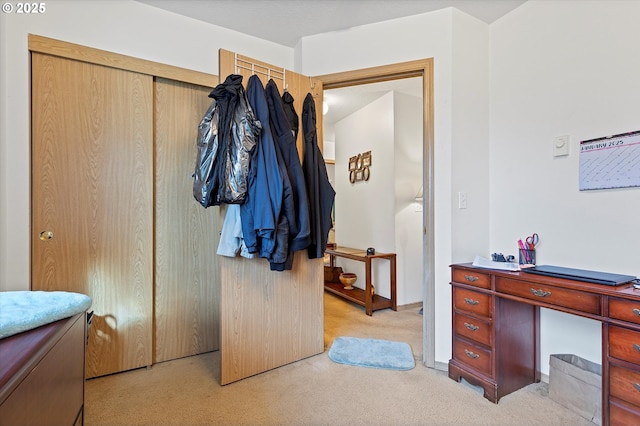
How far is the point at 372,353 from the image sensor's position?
7.52 feet

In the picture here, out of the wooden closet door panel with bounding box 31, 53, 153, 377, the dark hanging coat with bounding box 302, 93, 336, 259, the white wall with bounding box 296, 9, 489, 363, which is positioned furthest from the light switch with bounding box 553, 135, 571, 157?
the wooden closet door panel with bounding box 31, 53, 153, 377

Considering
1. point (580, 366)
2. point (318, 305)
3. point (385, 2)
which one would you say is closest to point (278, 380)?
point (318, 305)

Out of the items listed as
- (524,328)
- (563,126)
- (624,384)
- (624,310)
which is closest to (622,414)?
(624,384)

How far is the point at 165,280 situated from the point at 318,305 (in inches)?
44.7

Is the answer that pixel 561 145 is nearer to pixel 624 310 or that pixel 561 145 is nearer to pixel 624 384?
pixel 624 310

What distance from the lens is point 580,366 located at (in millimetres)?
1730

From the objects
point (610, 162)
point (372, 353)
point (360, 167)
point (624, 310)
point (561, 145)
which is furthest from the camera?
point (360, 167)

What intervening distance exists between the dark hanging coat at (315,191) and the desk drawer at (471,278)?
894mm

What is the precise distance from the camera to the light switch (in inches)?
Answer: 70.9

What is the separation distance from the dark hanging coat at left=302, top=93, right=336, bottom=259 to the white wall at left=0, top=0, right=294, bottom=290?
103 cm

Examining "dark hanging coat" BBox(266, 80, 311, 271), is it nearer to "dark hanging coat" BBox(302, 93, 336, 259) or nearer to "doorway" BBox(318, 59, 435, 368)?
"dark hanging coat" BBox(302, 93, 336, 259)

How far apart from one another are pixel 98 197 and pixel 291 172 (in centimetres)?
126

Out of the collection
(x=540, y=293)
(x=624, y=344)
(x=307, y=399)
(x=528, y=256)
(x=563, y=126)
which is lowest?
(x=307, y=399)

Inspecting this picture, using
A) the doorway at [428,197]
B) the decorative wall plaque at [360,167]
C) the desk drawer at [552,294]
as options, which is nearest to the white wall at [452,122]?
the doorway at [428,197]
